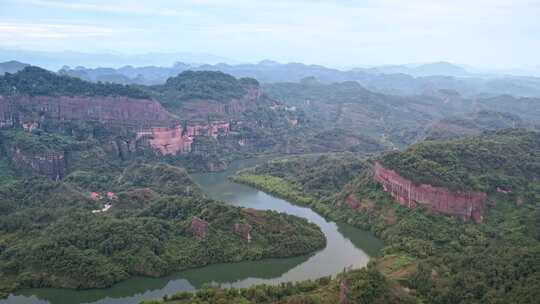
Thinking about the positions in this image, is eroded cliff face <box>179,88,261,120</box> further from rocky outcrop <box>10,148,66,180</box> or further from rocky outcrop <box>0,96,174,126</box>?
rocky outcrop <box>10,148,66,180</box>

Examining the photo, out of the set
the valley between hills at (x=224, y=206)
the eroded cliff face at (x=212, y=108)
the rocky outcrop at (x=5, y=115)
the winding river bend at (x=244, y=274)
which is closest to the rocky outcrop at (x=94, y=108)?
the rocky outcrop at (x=5, y=115)

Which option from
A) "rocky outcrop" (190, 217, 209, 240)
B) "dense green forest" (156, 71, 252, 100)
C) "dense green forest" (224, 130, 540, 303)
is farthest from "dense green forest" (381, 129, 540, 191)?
"dense green forest" (156, 71, 252, 100)

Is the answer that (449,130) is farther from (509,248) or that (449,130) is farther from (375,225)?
(509,248)

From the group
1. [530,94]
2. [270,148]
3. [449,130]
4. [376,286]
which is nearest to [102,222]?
[376,286]

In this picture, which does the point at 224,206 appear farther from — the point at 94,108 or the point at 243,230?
the point at 94,108

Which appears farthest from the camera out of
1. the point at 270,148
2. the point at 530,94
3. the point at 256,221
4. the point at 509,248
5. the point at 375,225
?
the point at 530,94

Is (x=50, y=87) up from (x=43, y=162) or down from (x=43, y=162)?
up

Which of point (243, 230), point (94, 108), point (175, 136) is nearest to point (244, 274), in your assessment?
point (243, 230)
